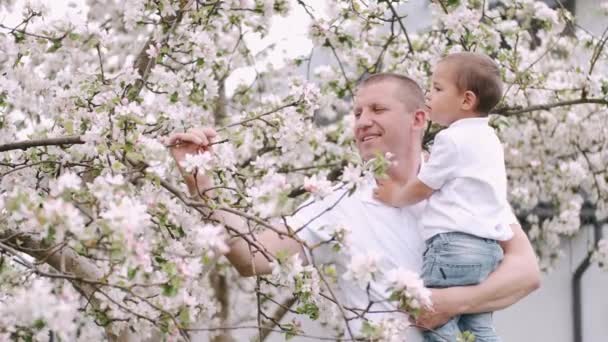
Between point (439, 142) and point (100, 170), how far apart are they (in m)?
0.96

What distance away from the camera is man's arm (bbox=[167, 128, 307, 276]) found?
8.71 feet

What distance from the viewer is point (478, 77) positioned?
308 centimetres

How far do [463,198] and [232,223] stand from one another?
0.64 metres

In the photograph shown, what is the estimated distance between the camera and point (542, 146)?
7645 mm

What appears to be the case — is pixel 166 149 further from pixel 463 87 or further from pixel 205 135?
pixel 463 87

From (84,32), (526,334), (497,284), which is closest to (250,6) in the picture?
(84,32)

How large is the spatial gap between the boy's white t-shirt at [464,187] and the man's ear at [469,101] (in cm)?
10

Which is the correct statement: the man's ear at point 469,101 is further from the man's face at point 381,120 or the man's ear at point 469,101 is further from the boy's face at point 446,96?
the man's face at point 381,120

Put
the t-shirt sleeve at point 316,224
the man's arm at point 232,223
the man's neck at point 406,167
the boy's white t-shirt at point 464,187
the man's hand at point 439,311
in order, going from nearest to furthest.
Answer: the man's arm at point 232,223
the man's hand at point 439,311
the boy's white t-shirt at point 464,187
the t-shirt sleeve at point 316,224
the man's neck at point 406,167

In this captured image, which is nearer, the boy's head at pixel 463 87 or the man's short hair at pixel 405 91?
the boy's head at pixel 463 87

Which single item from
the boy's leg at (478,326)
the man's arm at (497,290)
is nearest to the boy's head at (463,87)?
the man's arm at (497,290)

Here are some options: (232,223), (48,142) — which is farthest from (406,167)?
(48,142)

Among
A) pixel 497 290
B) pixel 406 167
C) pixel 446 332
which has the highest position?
pixel 406 167

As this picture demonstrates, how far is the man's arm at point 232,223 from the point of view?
105 inches
